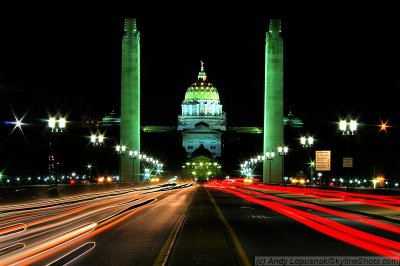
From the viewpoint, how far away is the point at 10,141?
292ft

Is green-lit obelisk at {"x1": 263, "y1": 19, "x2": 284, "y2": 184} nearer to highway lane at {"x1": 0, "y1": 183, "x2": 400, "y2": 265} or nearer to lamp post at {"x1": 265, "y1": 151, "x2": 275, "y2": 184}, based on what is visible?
lamp post at {"x1": 265, "y1": 151, "x2": 275, "y2": 184}

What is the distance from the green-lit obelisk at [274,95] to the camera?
99812mm

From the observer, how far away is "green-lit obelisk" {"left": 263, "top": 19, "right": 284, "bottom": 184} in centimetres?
9981

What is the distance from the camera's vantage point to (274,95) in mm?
100125

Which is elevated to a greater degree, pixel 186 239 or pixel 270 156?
pixel 270 156

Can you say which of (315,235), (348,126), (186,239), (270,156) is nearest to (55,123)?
(348,126)

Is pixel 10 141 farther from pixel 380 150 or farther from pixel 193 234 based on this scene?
pixel 193 234

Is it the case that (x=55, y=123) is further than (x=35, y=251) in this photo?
Yes

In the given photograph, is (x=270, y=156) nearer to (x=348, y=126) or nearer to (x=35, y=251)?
(x=348, y=126)

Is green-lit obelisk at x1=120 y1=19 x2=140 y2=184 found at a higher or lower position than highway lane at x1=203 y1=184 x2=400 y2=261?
higher

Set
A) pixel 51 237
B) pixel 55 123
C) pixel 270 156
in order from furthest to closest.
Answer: pixel 270 156 → pixel 55 123 → pixel 51 237

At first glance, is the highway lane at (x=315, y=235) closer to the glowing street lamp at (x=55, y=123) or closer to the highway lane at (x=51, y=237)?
the highway lane at (x=51, y=237)

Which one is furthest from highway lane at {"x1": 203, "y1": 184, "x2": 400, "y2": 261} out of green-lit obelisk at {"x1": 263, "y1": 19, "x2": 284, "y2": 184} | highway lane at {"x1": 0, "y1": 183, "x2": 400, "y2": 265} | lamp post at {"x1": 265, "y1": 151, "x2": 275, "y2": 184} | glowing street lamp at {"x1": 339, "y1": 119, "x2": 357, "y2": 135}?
green-lit obelisk at {"x1": 263, "y1": 19, "x2": 284, "y2": 184}

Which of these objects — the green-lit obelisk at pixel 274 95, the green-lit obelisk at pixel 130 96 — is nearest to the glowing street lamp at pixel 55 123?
the green-lit obelisk at pixel 130 96
